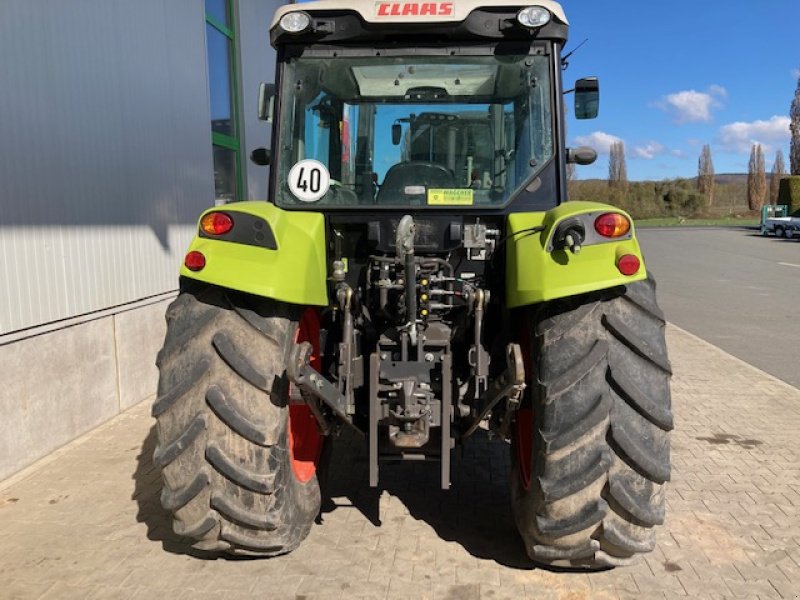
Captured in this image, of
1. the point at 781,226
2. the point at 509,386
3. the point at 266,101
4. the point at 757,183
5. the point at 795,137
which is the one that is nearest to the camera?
the point at 509,386

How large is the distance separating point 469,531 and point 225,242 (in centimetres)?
191

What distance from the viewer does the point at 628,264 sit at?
2.83 meters

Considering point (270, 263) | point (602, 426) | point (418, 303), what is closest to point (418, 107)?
point (418, 303)

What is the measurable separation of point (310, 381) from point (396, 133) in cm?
144

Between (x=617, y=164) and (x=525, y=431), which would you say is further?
(x=617, y=164)

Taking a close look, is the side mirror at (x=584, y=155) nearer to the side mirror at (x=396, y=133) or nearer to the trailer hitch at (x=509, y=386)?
the side mirror at (x=396, y=133)

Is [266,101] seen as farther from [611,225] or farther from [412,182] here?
[611,225]

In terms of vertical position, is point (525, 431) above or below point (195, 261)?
below

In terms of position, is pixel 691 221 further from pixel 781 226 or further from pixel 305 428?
pixel 305 428

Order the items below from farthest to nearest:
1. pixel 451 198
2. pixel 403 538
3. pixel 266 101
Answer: pixel 266 101 < pixel 403 538 < pixel 451 198

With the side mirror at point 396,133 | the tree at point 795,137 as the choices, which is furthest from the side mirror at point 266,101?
the tree at point 795,137

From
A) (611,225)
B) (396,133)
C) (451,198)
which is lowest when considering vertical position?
(611,225)

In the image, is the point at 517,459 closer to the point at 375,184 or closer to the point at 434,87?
the point at 375,184

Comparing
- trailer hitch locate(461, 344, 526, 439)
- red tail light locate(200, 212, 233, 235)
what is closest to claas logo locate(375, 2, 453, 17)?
red tail light locate(200, 212, 233, 235)
